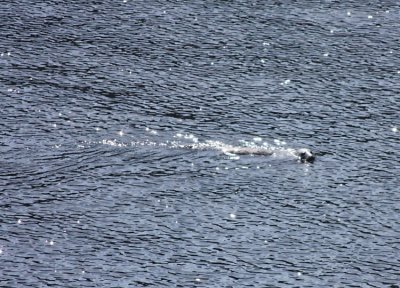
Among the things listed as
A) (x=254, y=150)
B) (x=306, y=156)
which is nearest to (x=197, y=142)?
(x=254, y=150)

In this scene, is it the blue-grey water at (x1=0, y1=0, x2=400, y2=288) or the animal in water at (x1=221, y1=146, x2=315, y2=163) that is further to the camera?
the animal in water at (x1=221, y1=146, x2=315, y2=163)

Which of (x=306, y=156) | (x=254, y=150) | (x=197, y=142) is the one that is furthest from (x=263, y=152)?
(x=197, y=142)

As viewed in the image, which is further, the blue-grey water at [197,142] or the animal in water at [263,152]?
the animal in water at [263,152]

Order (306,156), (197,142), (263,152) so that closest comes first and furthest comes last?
(306,156) < (263,152) < (197,142)

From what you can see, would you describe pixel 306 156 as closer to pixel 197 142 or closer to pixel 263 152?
pixel 263 152

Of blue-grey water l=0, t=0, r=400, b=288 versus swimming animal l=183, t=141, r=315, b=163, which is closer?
blue-grey water l=0, t=0, r=400, b=288

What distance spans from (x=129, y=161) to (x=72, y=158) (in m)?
0.62

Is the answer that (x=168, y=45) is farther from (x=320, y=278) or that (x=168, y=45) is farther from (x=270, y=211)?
(x=320, y=278)

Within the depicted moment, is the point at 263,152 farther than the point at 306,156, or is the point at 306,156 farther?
the point at 263,152

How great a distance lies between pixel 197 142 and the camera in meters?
12.7

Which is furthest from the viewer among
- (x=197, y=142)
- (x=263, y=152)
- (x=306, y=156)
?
(x=197, y=142)

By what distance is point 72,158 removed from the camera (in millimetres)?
12336

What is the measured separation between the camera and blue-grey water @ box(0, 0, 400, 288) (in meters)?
10.8

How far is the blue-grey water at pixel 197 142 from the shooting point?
35.4ft
